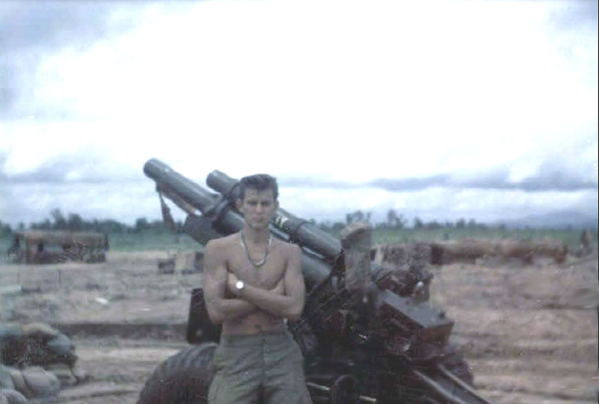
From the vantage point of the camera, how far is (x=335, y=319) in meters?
5.49

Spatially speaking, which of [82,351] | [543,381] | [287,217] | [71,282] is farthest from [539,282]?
[71,282]

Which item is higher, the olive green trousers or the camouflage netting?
the olive green trousers

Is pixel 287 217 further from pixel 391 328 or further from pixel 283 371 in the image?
pixel 283 371

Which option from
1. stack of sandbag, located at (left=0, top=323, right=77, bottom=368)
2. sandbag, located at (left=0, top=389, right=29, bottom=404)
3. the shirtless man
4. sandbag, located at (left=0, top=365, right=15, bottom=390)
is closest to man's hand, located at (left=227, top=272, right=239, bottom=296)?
the shirtless man

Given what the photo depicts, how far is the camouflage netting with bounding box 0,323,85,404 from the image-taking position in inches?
314

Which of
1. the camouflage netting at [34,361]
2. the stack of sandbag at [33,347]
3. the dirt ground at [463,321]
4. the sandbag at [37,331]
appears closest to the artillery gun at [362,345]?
the dirt ground at [463,321]

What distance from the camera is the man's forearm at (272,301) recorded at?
4004mm

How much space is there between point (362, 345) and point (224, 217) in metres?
1.60

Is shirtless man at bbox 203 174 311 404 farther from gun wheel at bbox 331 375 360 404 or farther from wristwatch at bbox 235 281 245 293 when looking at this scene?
gun wheel at bbox 331 375 360 404

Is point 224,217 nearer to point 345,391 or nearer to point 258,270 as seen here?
point 345,391

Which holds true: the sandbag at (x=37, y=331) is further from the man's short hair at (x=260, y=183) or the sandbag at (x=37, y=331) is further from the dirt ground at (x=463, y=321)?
the man's short hair at (x=260, y=183)

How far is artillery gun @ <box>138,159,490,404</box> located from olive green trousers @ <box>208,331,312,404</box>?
122cm

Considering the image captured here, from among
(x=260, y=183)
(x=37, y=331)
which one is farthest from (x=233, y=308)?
(x=37, y=331)

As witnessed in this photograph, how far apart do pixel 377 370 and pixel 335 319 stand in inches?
16.4
